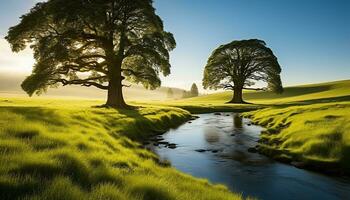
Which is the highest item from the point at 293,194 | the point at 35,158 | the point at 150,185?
the point at 35,158

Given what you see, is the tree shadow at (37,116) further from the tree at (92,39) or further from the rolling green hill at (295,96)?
the rolling green hill at (295,96)

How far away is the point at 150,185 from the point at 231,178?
8.43 m

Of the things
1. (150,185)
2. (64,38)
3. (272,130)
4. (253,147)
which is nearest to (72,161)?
(150,185)

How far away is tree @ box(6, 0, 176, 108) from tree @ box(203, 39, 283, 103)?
4640 cm

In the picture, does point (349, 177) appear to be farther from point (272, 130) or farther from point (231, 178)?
point (272, 130)

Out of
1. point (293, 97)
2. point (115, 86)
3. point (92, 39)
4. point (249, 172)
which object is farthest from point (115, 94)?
point (293, 97)

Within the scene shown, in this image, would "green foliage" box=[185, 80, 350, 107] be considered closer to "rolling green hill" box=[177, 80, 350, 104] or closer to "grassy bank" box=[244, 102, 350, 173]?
"rolling green hill" box=[177, 80, 350, 104]

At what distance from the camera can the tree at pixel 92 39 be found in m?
37.1

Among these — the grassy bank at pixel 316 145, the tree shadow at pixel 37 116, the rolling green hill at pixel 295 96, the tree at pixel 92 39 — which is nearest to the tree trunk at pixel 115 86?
the tree at pixel 92 39

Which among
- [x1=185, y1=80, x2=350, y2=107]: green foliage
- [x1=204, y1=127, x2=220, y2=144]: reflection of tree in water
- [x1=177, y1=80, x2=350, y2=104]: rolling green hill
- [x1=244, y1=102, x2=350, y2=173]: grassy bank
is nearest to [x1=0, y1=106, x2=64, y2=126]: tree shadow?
[x1=204, y1=127, x2=220, y2=144]: reflection of tree in water

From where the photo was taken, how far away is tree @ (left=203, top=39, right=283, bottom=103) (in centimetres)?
8806

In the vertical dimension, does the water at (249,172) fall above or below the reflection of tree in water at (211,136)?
below

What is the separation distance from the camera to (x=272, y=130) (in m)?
32.1

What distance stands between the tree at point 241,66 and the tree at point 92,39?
1827 inches
